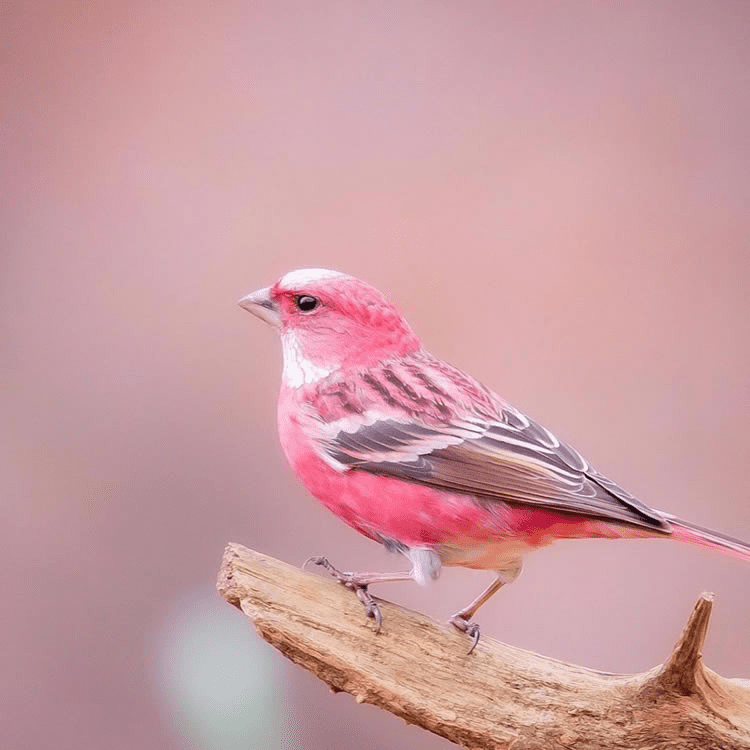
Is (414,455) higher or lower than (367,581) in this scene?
higher

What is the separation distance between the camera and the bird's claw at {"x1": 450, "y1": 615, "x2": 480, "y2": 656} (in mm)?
1619

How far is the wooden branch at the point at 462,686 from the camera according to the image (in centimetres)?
151

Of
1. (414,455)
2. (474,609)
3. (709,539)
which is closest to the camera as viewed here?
(709,539)

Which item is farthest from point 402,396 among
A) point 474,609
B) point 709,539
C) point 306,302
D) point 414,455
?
point 709,539

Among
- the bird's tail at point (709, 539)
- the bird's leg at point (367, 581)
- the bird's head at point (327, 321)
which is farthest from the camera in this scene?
the bird's head at point (327, 321)

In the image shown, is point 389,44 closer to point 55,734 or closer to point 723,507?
point 723,507

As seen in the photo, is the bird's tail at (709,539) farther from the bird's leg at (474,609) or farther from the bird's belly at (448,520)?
the bird's leg at (474,609)

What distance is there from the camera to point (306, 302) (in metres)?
1.69

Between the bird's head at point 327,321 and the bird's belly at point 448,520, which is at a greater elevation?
the bird's head at point 327,321

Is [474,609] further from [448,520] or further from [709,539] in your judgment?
[709,539]

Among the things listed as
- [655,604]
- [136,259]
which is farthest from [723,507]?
[136,259]

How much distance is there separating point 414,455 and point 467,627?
32 centimetres

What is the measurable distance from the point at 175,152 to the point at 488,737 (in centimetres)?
170

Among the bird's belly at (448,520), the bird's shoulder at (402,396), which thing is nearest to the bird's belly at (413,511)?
the bird's belly at (448,520)
